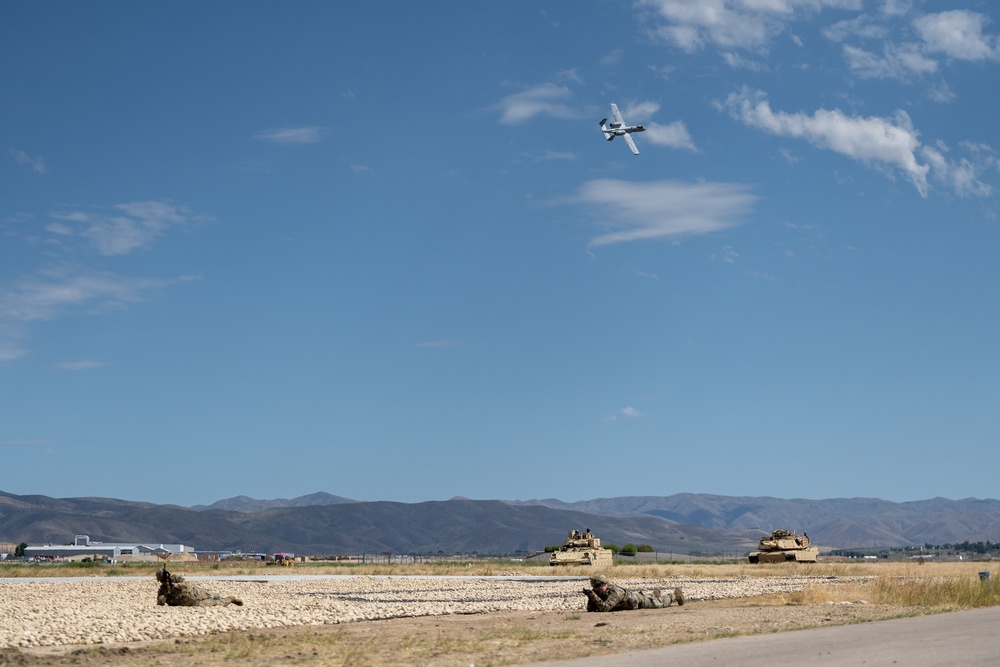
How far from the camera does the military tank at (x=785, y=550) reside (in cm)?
7069

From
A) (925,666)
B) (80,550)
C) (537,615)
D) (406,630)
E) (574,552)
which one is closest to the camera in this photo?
(925,666)

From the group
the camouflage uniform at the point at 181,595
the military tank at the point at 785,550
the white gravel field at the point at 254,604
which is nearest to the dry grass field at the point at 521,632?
the white gravel field at the point at 254,604

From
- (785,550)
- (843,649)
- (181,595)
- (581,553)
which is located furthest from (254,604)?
(785,550)

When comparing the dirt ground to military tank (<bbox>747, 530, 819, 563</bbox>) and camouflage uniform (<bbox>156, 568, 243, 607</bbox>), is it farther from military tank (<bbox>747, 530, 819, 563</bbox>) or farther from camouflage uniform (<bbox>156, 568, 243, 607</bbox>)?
military tank (<bbox>747, 530, 819, 563</bbox>)

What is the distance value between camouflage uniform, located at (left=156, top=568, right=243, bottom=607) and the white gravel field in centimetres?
61

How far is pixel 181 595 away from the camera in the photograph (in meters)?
29.0

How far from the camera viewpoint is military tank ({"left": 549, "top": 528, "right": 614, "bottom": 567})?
67250 mm

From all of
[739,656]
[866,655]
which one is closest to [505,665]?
[739,656]

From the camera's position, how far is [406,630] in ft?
78.9

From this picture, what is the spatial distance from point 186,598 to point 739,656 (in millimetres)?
16812

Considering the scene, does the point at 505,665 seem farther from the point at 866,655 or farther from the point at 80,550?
the point at 80,550

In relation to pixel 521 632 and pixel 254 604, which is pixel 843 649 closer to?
pixel 521 632

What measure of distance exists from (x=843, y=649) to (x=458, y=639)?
7.37 meters

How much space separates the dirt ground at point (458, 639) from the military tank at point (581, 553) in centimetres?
3974
